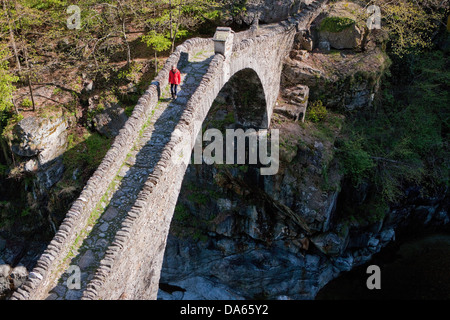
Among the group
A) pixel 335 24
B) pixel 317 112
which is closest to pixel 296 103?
pixel 317 112

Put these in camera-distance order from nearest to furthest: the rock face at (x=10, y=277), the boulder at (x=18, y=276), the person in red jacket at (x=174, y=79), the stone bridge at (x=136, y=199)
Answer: the stone bridge at (x=136, y=199)
the person in red jacket at (x=174, y=79)
the rock face at (x=10, y=277)
the boulder at (x=18, y=276)

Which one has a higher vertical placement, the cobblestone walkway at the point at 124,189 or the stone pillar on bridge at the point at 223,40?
the stone pillar on bridge at the point at 223,40

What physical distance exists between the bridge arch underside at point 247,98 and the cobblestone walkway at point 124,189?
3619 millimetres

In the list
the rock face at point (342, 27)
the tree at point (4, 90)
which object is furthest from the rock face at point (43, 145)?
the rock face at point (342, 27)

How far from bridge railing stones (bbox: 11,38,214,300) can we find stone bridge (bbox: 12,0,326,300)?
0.02 m

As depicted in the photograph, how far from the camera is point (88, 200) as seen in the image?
31.3 ft

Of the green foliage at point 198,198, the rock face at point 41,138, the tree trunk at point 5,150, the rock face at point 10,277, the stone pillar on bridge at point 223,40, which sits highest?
the stone pillar on bridge at point 223,40

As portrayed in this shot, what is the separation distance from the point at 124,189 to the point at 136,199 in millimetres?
904

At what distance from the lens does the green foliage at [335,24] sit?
71.4ft

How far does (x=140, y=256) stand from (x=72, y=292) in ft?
5.58

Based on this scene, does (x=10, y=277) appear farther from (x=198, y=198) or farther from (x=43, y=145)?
(x=198, y=198)

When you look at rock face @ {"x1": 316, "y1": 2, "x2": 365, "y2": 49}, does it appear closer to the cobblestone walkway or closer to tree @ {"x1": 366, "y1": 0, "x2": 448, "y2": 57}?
tree @ {"x1": 366, "y1": 0, "x2": 448, "y2": 57}

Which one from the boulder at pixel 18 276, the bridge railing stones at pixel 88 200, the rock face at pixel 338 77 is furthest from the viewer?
the rock face at pixel 338 77

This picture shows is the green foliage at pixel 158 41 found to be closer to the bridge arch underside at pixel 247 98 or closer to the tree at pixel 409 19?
the bridge arch underside at pixel 247 98
